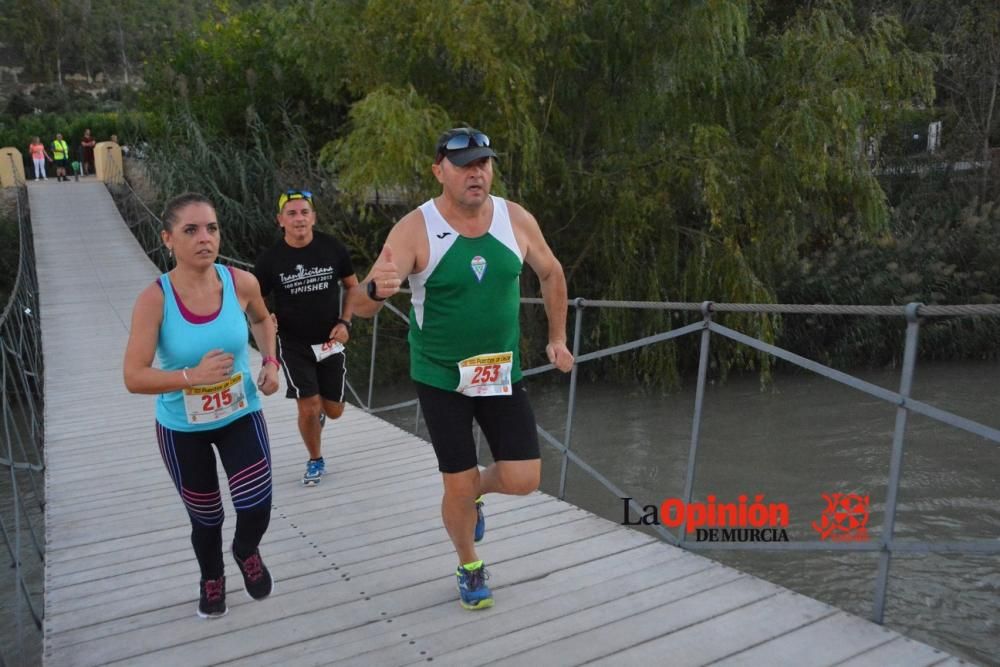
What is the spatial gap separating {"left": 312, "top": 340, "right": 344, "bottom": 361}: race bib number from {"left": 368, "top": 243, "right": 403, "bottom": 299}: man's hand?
6.36 feet

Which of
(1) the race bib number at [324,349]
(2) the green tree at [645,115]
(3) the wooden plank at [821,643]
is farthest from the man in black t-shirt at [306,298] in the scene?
(2) the green tree at [645,115]

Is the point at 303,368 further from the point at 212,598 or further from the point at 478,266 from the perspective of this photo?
the point at 478,266

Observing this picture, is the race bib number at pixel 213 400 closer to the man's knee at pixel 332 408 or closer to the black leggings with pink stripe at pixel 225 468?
the black leggings with pink stripe at pixel 225 468

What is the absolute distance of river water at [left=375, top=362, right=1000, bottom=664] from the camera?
722cm

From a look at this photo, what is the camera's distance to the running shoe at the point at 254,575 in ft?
10.3

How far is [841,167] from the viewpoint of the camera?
35.4ft

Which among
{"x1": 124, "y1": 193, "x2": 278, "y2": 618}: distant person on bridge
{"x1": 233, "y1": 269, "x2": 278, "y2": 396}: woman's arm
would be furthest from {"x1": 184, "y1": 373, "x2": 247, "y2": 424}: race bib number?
{"x1": 233, "y1": 269, "x2": 278, "y2": 396}: woman's arm

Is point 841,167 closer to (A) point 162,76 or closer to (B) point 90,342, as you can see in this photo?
(B) point 90,342

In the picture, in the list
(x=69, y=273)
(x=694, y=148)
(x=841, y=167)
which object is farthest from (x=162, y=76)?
(x=841, y=167)

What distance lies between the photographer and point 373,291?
2.79m

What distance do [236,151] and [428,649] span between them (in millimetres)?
14681

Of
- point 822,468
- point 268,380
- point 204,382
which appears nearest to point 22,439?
point 822,468

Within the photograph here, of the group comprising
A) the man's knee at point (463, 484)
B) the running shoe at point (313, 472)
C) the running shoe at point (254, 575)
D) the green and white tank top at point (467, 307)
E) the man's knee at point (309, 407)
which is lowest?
the running shoe at point (313, 472)

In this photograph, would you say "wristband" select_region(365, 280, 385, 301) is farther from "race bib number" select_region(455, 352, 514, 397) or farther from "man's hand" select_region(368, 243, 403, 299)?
"race bib number" select_region(455, 352, 514, 397)
